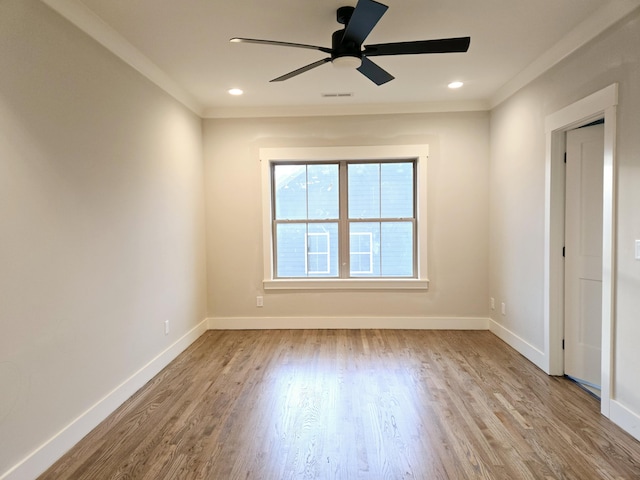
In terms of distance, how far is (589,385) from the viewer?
2734 mm

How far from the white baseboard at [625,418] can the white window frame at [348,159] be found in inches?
83.4

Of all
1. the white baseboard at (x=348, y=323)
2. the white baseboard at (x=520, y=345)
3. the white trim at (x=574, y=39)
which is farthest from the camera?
the white baseboard at (x=348, y=323)

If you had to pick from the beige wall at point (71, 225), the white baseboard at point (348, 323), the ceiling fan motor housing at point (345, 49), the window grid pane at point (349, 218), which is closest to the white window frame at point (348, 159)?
the window grid pane at point (349, 218)

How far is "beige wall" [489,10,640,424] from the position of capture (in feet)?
6.89

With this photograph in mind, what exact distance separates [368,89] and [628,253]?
102 inches

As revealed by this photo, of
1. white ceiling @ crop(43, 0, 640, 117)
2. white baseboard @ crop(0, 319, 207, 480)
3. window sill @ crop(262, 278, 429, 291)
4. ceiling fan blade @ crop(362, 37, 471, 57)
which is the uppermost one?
white ceiling @ crop(43, 0, 640, 117)

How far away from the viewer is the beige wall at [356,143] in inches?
162

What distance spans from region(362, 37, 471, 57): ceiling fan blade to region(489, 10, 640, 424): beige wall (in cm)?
101

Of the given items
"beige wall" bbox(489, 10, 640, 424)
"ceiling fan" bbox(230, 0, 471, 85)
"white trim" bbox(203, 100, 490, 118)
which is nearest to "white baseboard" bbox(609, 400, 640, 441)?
"beige wall" bbox(489, 10, 640, 424)

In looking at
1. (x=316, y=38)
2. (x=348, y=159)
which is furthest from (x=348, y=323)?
(x=316, y=38)

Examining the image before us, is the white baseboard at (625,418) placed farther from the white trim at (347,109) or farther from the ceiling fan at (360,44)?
the white trim at (347,109)

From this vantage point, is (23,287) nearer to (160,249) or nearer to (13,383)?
(13,383)

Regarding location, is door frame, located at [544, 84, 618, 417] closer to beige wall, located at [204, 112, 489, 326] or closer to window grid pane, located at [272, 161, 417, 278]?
beige wall, located at [204, 112, 489, 326]

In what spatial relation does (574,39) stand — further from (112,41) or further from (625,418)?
(112,41)
